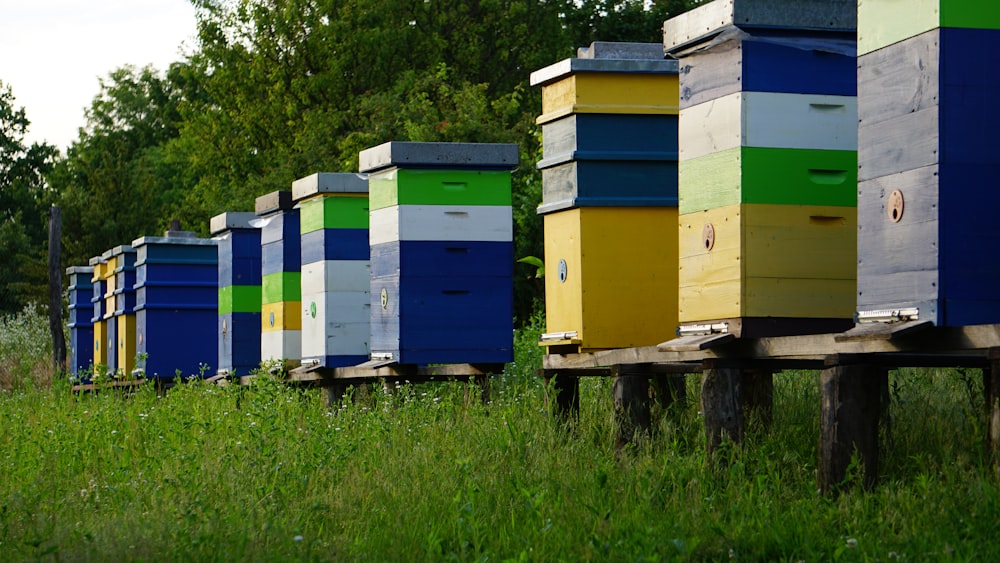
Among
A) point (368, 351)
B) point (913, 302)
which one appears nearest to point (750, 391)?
point (913, 302)

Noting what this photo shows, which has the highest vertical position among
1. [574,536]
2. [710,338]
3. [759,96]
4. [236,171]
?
[236,171]

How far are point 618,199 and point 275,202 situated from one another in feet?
17.4

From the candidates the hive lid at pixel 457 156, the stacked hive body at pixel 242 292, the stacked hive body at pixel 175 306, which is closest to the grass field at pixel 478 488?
the hive lid at pixel 457 156

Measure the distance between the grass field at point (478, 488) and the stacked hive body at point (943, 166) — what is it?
92cm

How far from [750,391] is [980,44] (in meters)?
3.80

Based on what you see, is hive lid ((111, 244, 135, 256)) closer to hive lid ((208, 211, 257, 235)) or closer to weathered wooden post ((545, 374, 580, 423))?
hive lid ((208, 211, 257, 235))

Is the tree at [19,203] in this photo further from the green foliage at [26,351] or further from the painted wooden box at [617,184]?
the painted wooden box at [617,184]

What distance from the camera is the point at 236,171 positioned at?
34.6 metres

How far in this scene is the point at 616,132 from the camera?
911 centimetres

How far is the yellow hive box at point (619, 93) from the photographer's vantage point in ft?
29.6

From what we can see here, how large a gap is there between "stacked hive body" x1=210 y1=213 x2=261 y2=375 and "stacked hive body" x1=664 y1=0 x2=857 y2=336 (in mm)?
8298

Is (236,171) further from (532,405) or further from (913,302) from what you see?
(913,302)

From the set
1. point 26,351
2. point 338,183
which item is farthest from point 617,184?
point 26,351

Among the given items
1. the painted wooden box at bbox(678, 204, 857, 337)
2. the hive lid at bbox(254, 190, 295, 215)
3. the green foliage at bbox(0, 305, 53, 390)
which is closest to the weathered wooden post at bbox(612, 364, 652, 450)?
the painted wooden box at bbox(678, 204, 857, 337)
